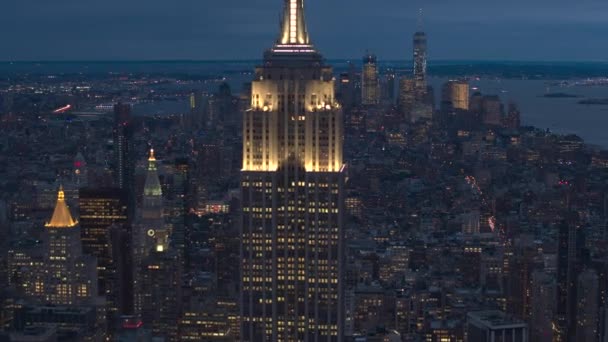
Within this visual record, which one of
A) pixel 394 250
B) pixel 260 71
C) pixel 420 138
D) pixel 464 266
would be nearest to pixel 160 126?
pixel 394 250

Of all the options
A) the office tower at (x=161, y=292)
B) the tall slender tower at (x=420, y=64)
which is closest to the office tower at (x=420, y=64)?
the tall slender tower at (x=420, y=64)

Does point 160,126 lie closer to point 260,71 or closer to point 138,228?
point 138,228

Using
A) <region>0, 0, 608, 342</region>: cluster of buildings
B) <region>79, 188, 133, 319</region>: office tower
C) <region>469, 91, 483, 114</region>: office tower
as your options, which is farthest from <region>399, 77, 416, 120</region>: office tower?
<region>79, 188, 133, 319</region>: office tower

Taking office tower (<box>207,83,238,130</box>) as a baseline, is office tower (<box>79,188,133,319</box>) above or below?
below

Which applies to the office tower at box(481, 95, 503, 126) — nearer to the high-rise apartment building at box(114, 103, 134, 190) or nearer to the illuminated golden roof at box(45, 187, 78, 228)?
the high-rise apartment building at box(114, 103, 134, 190)

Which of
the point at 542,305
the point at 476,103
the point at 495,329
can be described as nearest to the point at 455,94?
the point at 476,103

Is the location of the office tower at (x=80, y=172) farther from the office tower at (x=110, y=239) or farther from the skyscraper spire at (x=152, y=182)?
the skyscraper spire at (x=152, y=182)
